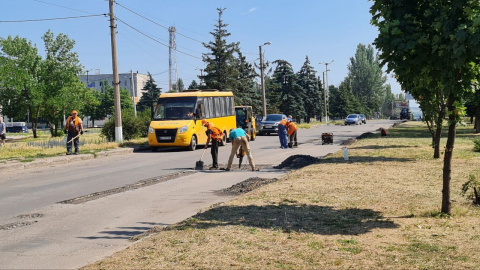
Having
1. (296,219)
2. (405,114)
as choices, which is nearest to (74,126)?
(296,219)

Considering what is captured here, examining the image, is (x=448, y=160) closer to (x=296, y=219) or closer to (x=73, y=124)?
(x=296, y=219)

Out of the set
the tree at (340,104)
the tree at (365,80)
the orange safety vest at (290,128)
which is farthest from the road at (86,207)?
the tree at (365,80)

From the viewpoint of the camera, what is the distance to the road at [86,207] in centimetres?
631

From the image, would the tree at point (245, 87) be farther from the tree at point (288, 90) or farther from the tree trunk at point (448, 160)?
the tree trunk at point (448, 160)

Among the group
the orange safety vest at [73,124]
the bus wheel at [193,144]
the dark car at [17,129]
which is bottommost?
the bus wheel at [193,144]

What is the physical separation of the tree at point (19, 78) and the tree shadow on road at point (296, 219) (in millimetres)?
52927

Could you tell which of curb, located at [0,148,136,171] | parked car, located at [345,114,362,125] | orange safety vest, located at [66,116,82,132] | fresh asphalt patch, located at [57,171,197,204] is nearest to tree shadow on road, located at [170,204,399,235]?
fresh asphalt patch, located at [57,171,197,204]

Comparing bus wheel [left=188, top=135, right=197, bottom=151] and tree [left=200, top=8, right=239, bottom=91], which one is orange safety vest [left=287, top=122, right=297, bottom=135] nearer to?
bus wheel [left=188, top=135, right=197, bottom=151]

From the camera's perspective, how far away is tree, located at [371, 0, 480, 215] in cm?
627

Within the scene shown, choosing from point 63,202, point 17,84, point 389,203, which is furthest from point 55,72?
point 389,203

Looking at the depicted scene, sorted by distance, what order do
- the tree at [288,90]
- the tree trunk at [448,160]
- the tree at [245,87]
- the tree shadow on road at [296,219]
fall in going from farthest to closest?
the tree at [288,90], the tree at [245,87], the tree trunk at [448,160], the tree shadow on road at [296,219]

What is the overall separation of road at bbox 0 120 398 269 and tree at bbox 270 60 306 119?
54923 mm

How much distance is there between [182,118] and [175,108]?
0.79 m

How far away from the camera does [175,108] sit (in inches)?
1009
